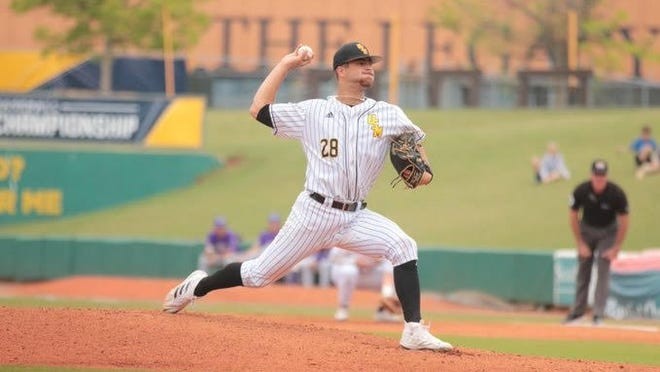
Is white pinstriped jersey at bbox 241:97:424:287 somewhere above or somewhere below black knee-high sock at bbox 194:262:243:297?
above

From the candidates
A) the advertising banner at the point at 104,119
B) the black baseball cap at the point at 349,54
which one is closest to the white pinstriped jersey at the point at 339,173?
the black baseball cap at the point at 349,54

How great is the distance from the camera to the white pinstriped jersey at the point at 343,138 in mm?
8812

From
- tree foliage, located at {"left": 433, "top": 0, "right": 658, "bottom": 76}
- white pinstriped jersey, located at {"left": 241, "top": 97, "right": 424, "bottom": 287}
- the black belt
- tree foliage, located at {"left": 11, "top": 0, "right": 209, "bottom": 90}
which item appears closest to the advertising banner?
tree foliage, located at {"left": 11, "top": 0, "right": 209, "bottom": 90}

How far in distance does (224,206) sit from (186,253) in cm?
611

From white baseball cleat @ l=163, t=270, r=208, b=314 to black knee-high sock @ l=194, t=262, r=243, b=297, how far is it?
2.4 inches

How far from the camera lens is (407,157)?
8.86 m

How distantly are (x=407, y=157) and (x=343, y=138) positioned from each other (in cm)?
45

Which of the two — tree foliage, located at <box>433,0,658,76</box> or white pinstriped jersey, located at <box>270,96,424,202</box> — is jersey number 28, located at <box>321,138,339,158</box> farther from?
tree foliage, located at <box>433,0,658,76</box>

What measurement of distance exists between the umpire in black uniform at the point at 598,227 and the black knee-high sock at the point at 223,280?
618 centimetres

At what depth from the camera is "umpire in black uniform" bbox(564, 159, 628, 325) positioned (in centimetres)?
1447

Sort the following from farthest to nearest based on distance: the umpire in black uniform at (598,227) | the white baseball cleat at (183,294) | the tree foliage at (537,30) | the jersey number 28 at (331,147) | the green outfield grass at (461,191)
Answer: the tree foliage at (537,30), the green outfield grass at (461,191), the umpire in black uniform at (598,227), the white baseball cleat at (183,294), the jersey number 28 at (331,147)

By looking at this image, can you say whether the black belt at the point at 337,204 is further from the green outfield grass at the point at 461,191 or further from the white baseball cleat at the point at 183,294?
the green outfield grass at the point at 461,191

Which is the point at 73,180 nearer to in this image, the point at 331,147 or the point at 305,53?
the point at 305,53

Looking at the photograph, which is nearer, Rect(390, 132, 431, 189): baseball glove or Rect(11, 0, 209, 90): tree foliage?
Rect(390, 132, 431, 189): baseball glove
